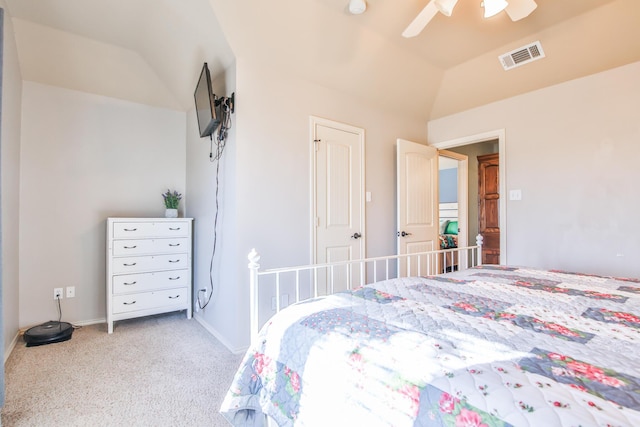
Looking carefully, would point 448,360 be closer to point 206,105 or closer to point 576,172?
point 206,105

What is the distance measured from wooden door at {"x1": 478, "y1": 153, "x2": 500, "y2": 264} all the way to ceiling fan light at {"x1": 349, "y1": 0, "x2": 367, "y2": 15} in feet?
11.1

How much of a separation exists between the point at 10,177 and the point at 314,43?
2.63m

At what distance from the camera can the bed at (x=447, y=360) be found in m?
0.67

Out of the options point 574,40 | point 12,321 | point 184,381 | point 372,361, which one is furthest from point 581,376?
point 12,321

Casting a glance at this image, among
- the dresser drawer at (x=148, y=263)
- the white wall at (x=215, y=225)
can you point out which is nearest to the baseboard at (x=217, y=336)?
the white wall at (x=215, y=225)

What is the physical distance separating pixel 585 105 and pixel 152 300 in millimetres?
4358

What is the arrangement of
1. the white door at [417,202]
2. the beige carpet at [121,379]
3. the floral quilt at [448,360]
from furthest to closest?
the white door at [417,202], the beige carpet at [121,379], the floral quilt at [448,360]

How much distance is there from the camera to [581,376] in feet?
2.41

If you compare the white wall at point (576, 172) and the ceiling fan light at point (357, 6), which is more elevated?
the ceiling fan light at point (357, 6)

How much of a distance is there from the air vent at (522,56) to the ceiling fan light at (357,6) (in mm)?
1458

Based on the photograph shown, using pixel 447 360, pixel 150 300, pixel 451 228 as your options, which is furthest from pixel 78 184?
pixel 451 228

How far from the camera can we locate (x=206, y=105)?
2502 millimetres

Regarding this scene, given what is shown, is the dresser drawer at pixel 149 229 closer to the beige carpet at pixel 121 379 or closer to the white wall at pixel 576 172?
the beige carpet at pixel 121 379

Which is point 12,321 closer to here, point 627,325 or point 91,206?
point 91,206
